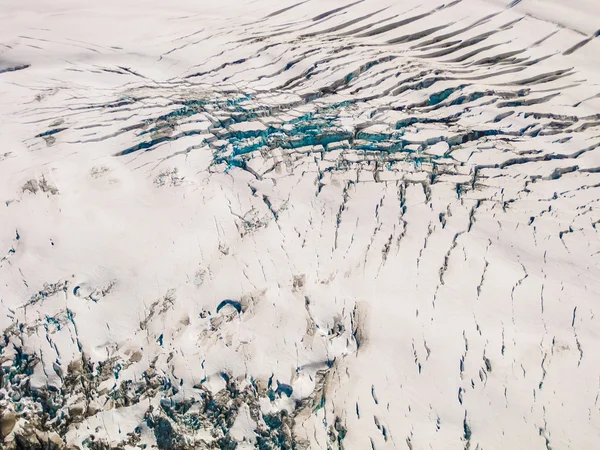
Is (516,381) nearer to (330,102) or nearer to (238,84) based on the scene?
(330,102)

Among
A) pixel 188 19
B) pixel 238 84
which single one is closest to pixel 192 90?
pixel 238 84

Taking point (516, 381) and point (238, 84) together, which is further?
point (238, 84)

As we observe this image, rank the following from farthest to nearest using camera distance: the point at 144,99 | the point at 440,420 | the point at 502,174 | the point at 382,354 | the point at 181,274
→ 1. the point at 144,99
2. the point at 502,174
3. the point at 181,274
4. the point at 382,354
5. the point at 440,420

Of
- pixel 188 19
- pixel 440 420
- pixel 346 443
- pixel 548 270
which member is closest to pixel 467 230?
pixel 548 270

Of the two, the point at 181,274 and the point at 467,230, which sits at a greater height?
the point at 467,230

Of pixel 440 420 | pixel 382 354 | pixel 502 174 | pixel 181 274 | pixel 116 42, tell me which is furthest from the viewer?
pixel 116 42

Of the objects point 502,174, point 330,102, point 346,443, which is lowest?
point 346,443

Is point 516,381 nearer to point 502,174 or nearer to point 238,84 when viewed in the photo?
point 502,174
